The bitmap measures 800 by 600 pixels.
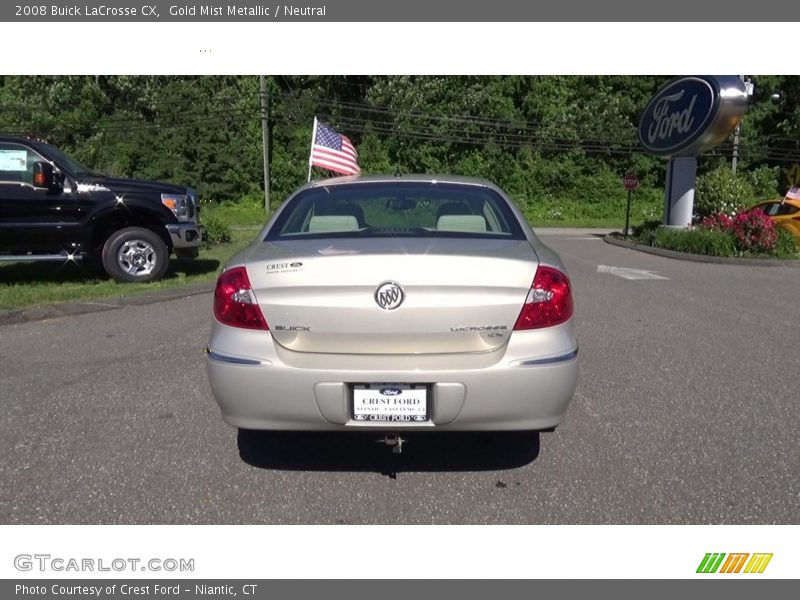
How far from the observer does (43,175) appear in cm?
823

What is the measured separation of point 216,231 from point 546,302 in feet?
41.2

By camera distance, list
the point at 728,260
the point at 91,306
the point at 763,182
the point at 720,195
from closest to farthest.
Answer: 1. the point at 91,306
2. the point at 728,260
3. the point at 720,195
4. the point at 763,182

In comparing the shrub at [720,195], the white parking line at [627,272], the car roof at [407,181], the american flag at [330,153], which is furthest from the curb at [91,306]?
the shrub at [720,195]

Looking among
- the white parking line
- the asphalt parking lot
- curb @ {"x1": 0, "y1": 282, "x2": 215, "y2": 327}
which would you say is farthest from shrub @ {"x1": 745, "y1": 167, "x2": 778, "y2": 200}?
curb @ {"x1": 0, "y1": 282, "x2": 215, "y2": 327}

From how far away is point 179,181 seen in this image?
36.4m

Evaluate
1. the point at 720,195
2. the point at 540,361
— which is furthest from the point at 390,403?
the point at 720,195

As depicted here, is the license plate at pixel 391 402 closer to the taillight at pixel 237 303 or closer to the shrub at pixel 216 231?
the taillight at pixel 237 303

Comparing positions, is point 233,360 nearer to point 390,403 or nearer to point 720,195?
point 390,403

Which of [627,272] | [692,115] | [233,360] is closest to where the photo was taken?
[233,360]

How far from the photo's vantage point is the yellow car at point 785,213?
15.2 meters

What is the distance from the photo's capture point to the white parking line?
1133cm

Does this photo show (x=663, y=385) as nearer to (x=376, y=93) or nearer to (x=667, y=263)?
(x=667, y=263)

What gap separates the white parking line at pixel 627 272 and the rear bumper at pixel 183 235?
734cm

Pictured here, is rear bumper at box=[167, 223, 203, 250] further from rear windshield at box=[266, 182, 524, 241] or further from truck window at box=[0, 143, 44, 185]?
rear windshield at box=[266, 182, 524, 241]
